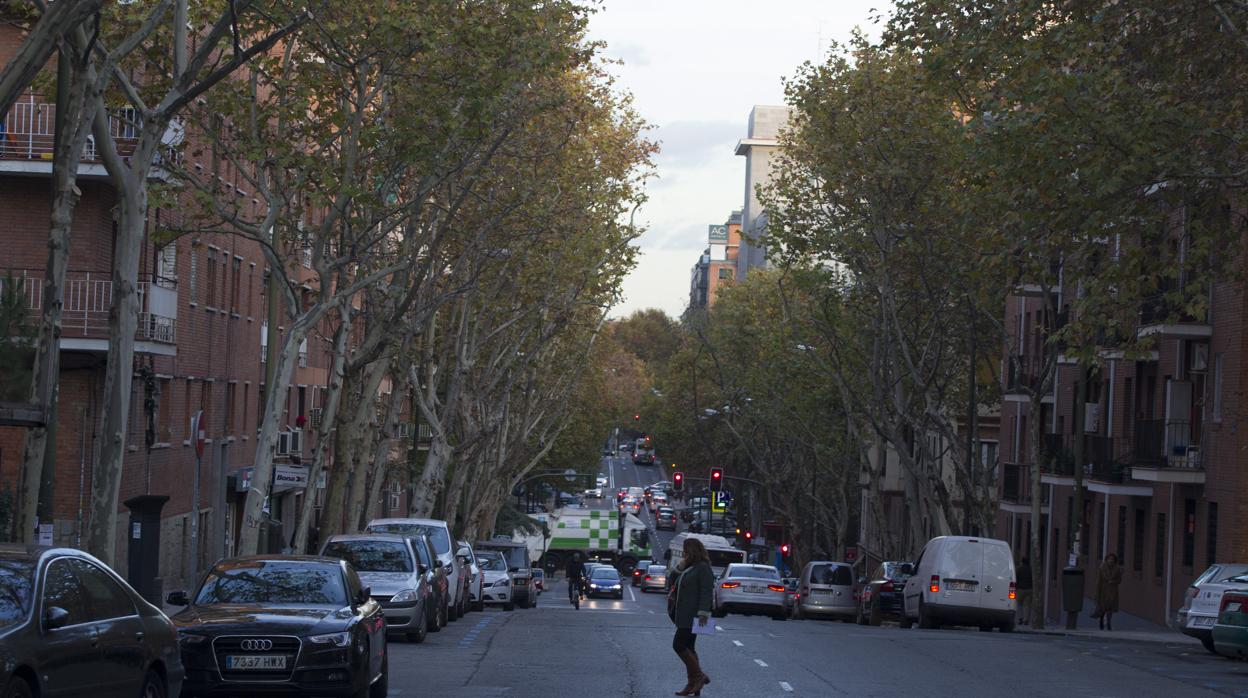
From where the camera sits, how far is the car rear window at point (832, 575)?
4638cm

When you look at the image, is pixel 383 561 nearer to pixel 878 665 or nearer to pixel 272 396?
pixel 272 396

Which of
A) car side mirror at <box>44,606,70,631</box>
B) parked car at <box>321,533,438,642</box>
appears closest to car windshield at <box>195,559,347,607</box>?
car side mirror at <box>44,606,70,631</box>

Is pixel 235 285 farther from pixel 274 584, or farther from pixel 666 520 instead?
pixel 666 520

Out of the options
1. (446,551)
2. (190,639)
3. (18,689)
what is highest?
(18,689)

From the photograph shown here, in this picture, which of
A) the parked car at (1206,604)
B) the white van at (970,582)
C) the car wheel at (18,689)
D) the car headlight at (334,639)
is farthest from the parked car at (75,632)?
the white van at (970,582)

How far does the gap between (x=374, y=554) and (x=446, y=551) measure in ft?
19.1

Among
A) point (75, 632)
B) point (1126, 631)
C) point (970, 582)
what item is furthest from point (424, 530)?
Result: point (75, 632)

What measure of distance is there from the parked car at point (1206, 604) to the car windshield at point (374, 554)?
41.0ft

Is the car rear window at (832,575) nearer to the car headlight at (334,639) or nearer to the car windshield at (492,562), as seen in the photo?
the car windshield at (492,562)

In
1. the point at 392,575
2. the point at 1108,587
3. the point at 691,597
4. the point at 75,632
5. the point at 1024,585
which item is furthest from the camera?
the point at 1024,585

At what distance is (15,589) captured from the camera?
1038cm

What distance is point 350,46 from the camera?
26266 millimetres

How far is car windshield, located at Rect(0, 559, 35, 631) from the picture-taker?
10125 mm

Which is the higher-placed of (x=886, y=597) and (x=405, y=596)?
(x=405, y=596)
